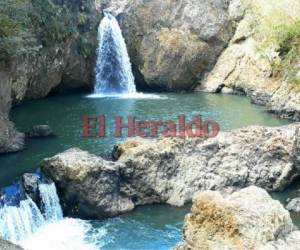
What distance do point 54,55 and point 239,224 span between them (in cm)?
2929

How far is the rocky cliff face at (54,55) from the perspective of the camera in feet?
107

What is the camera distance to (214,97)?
3959 cm

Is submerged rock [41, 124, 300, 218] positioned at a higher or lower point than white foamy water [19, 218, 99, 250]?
higher

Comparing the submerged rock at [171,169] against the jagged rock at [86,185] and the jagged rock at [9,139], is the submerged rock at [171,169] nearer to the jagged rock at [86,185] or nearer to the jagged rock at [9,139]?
the jagged rock at [86,185]

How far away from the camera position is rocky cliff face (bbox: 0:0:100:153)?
1283 inches

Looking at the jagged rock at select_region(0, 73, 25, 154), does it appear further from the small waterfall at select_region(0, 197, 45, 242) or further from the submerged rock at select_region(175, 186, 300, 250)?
the submerged rock at select_region(175, 186, 300, 250)

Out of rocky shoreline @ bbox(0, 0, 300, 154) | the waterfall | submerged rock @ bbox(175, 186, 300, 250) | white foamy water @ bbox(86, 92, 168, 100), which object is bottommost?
the waterfall

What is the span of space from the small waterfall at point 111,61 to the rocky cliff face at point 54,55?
0.65m

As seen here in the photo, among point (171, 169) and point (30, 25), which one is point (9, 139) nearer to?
point (171, 169)

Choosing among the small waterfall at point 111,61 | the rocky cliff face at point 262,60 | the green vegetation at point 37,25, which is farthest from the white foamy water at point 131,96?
the rocky cliff face at point 262,60

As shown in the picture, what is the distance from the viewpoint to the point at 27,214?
17.8 m

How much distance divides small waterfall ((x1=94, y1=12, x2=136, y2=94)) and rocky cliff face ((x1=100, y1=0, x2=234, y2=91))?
3.27ft

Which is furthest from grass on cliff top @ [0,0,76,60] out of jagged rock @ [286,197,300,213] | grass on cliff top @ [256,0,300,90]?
grass on cliff top @ [256,0,300,90]

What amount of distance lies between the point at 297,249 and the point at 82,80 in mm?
33010
